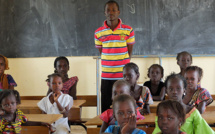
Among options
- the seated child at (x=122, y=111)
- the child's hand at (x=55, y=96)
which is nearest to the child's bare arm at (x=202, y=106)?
the seated child at (x=122, y=111)

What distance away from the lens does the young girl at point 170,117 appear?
5.99 feet

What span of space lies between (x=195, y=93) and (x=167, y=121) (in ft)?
3.72

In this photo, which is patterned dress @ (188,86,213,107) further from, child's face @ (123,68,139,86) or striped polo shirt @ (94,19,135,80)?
striped polo shirt @ (94,19,135,80)

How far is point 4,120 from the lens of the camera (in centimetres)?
236

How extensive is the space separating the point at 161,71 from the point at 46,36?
234cm

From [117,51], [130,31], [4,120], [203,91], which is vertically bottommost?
[4,120]

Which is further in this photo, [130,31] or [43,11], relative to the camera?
[43,11]

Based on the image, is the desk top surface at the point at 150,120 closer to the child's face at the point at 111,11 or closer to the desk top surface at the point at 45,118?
the desk top surface at the point at 45,118

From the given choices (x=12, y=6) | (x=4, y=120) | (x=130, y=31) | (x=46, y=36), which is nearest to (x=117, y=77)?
(x=130, y=31)

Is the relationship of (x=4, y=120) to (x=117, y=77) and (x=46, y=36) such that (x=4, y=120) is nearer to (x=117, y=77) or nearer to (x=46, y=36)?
(x=117, y=77)

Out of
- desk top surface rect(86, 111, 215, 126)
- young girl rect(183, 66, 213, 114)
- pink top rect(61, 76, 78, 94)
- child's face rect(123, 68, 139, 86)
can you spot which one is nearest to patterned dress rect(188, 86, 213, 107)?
young girl rect(183, 66, 213, 114)

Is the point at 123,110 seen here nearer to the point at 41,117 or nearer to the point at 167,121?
the point at 167,121

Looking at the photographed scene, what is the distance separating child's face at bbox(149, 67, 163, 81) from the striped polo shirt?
0.65 m

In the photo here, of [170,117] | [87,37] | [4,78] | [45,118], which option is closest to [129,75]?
[45,118]
